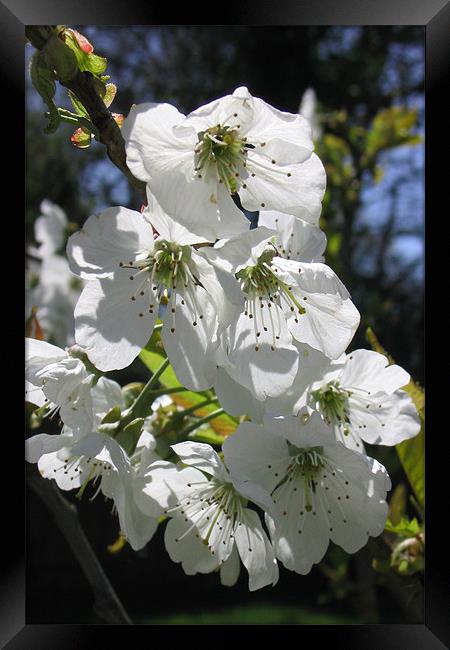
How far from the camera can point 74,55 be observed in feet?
2.31

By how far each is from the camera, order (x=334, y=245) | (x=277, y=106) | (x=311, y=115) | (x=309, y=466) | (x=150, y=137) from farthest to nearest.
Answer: (x=277, y=106) → (x=311, y=115) → (x=334, y=245) → (x=309, y=466) → (x=150, y=137)

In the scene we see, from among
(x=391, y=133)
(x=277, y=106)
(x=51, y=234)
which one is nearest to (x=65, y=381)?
(x=51, y=234)

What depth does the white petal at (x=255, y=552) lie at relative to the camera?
0.82m

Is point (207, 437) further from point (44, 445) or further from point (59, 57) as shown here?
point (59, 57)

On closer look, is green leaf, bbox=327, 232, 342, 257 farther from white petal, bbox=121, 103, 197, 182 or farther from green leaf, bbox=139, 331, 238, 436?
white petal, bbox=121, 103, 197, 182

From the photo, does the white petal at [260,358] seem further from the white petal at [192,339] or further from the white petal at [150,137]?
the white petal at [150,137]

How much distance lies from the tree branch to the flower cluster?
5.9 inches

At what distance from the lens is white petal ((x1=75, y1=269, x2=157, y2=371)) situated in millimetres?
780

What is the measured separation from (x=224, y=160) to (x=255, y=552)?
0.45 meters

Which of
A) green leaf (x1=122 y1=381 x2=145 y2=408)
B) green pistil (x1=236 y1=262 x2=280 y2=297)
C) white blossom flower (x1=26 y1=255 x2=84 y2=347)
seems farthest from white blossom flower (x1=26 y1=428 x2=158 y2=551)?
white blossom flower (x1=26 y1=255 x2=84 y2=347)

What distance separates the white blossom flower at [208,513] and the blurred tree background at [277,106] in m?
1.86
